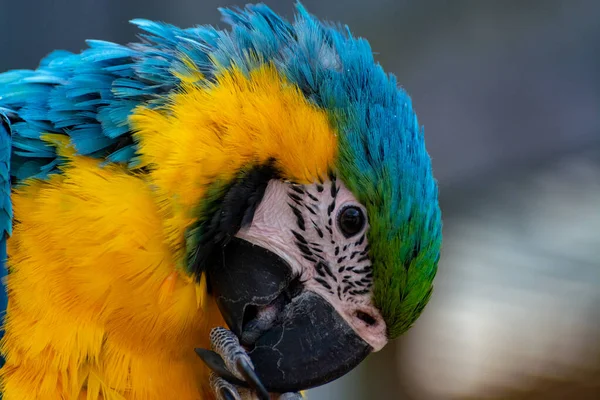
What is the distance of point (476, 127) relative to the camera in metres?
3.55

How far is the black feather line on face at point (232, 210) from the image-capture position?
1.15 m

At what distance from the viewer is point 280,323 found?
1.15m

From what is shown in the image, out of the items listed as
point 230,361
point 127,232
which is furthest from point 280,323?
point 127,232

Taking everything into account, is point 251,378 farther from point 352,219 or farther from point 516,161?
point 516,161

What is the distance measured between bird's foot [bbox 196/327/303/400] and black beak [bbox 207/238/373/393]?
27mm

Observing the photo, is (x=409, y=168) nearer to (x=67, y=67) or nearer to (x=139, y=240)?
(x=139, y=240)

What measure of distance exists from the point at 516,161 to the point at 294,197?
2641mm

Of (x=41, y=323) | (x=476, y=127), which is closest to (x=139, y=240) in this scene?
(x=41, y=323)

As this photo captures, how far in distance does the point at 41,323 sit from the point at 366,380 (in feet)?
9.85

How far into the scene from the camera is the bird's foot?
1105 millimetres

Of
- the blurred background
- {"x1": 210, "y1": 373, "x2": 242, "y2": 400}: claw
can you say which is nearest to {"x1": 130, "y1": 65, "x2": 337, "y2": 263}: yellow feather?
{"x1": 210, "y1": 373, "x2": 242, "y2": 400}: claw

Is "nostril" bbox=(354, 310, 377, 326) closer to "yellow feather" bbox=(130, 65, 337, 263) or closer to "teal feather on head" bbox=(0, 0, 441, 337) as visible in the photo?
"teal feather on head" bbox=(0, 0, 441, 337)

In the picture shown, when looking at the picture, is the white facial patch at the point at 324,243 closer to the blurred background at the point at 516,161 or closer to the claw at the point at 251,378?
the claw at the point at 251,378

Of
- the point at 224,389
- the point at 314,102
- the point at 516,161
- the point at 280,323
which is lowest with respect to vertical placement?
the point at 224,389
